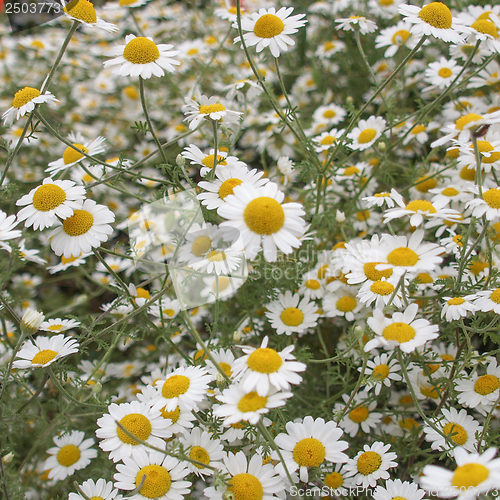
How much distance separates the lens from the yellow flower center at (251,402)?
44.1 inches

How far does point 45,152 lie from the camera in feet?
10.2

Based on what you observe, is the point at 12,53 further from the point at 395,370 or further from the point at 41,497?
the point at 395,370

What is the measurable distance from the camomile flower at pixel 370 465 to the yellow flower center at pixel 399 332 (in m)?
0.37

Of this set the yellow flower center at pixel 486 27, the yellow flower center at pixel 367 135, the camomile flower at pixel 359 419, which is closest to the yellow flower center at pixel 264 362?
the camomile flower at pixel 359 419

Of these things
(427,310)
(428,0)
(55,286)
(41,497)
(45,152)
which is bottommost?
(55,286)

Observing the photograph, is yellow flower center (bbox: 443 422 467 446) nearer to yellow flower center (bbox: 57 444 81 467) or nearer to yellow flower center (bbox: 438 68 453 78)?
yellow flower center (bbox: 57 444 81 467)

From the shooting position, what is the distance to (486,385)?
146 centimetres

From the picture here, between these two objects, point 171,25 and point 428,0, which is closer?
point 428,0

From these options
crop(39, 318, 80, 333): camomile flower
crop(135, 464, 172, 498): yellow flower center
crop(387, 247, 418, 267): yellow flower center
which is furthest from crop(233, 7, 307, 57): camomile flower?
crop(135, 464, 172, 498): yellow flower center

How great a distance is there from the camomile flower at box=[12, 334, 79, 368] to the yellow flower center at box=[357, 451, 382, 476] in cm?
84

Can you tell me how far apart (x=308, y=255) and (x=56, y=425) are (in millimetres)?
1059

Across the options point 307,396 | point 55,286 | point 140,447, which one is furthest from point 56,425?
point 55,286

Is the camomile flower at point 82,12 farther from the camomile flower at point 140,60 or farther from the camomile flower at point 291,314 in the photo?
the camomile flower at point 291,314

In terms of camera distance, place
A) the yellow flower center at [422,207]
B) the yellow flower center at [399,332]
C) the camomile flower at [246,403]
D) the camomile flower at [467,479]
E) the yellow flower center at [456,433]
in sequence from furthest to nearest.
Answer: the yellow flower center at [456,433], the yellow flower center at [422,207], the yellow flower center at [399,332], the camomile flower at [246,403], the camomile flower at [467,479]
